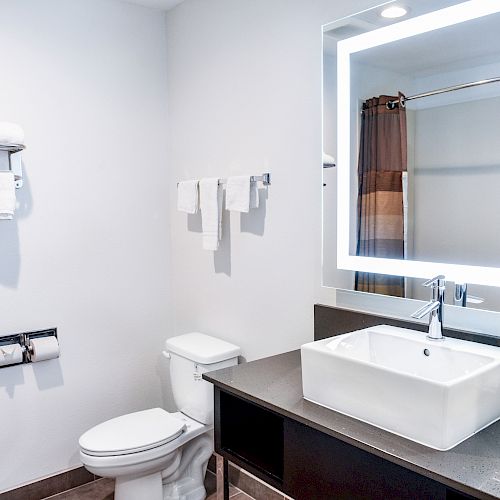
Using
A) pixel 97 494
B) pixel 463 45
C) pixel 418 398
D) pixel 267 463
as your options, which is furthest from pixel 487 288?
pixel 97 494

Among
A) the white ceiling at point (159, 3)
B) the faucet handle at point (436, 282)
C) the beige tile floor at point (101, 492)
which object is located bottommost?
the beige tile floor at point (101, 492)

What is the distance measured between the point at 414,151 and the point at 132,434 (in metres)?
1.59

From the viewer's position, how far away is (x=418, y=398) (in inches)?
48.4

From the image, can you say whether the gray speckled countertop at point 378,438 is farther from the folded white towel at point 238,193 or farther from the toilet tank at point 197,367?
the folded white towel at point 238,193

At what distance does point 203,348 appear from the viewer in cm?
244

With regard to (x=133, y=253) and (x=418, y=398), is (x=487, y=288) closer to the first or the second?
(x=418, y=398)

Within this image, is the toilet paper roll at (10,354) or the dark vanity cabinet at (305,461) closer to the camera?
the dark vanity cabinet at (305,461)

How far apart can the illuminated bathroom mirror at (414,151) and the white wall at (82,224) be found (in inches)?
45.8

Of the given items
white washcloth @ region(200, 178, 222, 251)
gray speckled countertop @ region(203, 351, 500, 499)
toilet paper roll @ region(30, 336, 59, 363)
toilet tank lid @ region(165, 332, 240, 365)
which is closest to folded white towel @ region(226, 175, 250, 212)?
white washcloth @ region(200, 178, 222, 251)

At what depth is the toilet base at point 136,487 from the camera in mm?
2229

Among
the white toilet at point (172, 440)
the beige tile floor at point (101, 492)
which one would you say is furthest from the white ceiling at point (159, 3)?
the beige tile floor at point (101, 492)

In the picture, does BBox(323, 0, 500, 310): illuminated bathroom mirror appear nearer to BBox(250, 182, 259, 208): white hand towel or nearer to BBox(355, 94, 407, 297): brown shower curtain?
BBox(355, 94, 407, 297): brown shower curtain

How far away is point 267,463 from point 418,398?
0.57 meters

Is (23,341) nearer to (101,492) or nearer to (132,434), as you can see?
(132,434)
